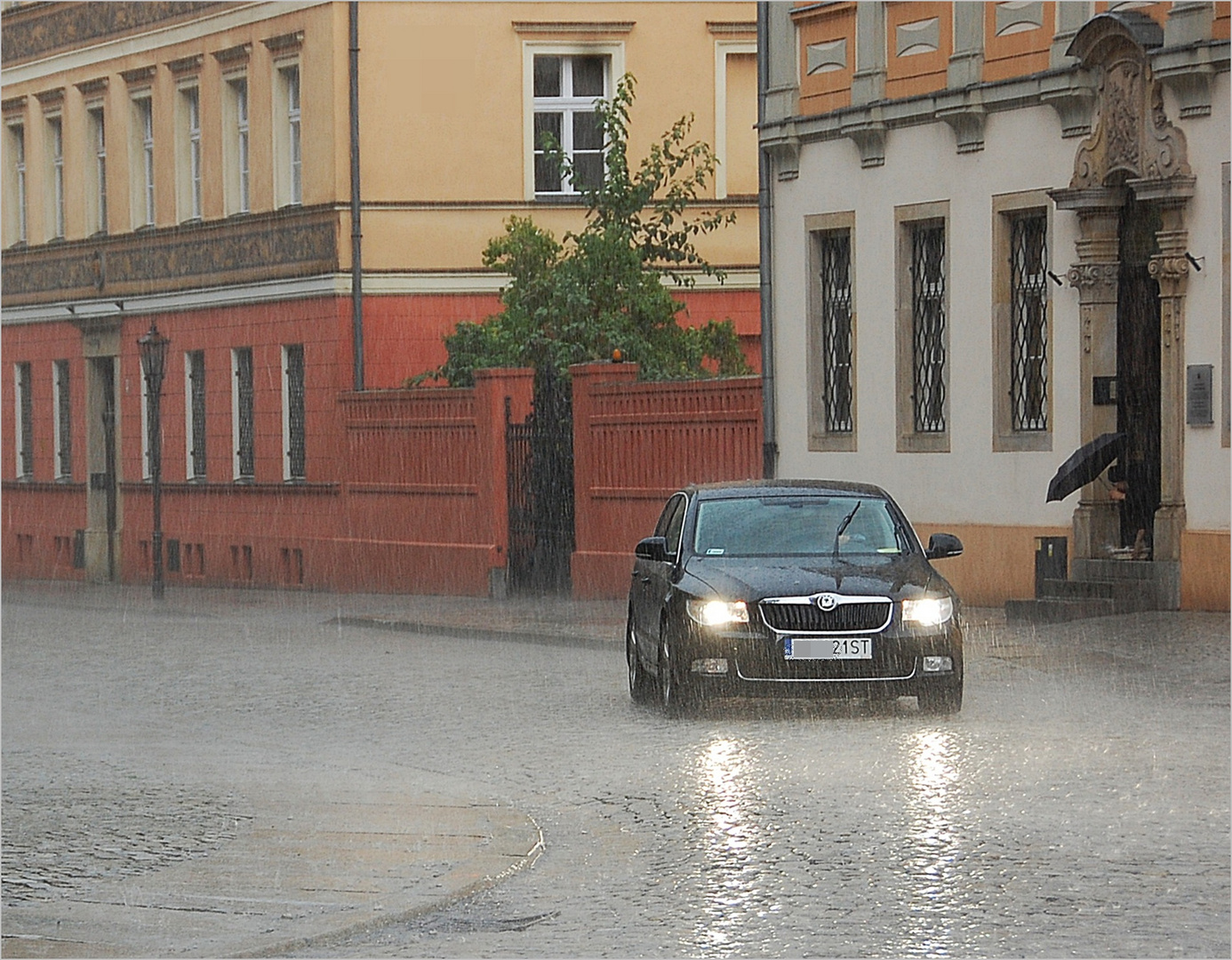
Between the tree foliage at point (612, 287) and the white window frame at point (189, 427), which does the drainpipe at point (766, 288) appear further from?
the white window frame at point (189, 427)

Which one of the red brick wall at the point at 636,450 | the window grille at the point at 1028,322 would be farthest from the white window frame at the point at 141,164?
the window grille at the point at 1028,322

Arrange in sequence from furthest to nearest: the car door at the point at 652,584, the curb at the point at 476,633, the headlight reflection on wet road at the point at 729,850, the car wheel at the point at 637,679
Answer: the curb at the point at 476,633
the car wheel at the point at 637,679
the car door at the point at 652,584
the headlight reflection on wet road at the point at 729,850

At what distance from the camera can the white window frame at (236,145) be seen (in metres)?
40.9

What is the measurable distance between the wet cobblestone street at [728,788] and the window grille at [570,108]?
16.6 metres

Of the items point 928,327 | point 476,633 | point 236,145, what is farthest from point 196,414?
point 928,327

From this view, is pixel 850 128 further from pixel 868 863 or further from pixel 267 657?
pixel 868 863

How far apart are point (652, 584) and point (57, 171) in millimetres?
31963

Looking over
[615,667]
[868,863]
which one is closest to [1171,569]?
[615,667]

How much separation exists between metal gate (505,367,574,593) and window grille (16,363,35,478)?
17.9 meters

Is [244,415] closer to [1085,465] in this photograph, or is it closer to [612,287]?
[612,287]

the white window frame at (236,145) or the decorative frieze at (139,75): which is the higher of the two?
Answer: the decorative frieze at (139,75)

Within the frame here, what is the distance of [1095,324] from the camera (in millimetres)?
24531

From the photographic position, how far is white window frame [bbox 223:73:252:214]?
4088 cm

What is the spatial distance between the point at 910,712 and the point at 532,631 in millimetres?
9334
